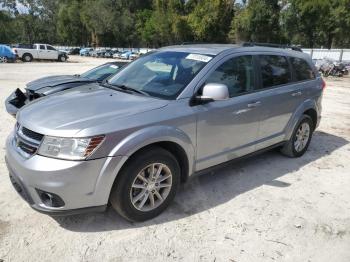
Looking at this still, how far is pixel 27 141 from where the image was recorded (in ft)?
10.8

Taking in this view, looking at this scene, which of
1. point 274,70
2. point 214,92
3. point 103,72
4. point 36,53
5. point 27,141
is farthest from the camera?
point 36,53

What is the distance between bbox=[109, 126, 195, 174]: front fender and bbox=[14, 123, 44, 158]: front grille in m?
0.69

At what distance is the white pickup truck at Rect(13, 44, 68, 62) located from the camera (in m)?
32.9

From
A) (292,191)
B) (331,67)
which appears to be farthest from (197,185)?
(331,67)

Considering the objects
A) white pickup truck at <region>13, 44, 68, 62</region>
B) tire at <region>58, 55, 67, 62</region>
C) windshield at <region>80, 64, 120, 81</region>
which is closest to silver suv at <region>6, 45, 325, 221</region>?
windshield at <region>80, 64, 120, 81</region>

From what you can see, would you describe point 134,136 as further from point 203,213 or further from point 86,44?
point 86,44

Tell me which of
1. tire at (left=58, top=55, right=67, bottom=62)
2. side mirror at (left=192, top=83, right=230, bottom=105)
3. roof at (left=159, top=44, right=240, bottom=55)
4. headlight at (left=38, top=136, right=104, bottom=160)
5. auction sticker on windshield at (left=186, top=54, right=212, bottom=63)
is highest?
roof at (left=159, top=44, right=240, bottom=55)

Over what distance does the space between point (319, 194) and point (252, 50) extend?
6.71 feet

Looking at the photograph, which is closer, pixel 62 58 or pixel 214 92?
pixel 214 92

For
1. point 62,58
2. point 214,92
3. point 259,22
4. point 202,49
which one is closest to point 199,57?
point 202,49

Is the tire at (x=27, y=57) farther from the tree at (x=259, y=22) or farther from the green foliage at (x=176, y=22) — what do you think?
the tree at (x=259, y=22)

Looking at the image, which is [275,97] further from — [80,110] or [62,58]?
[62,58]

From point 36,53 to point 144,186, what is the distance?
3400cm

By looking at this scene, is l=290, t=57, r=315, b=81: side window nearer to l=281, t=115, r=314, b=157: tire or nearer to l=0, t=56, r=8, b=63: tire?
l=281, t=115, r=314, b=157: tire
